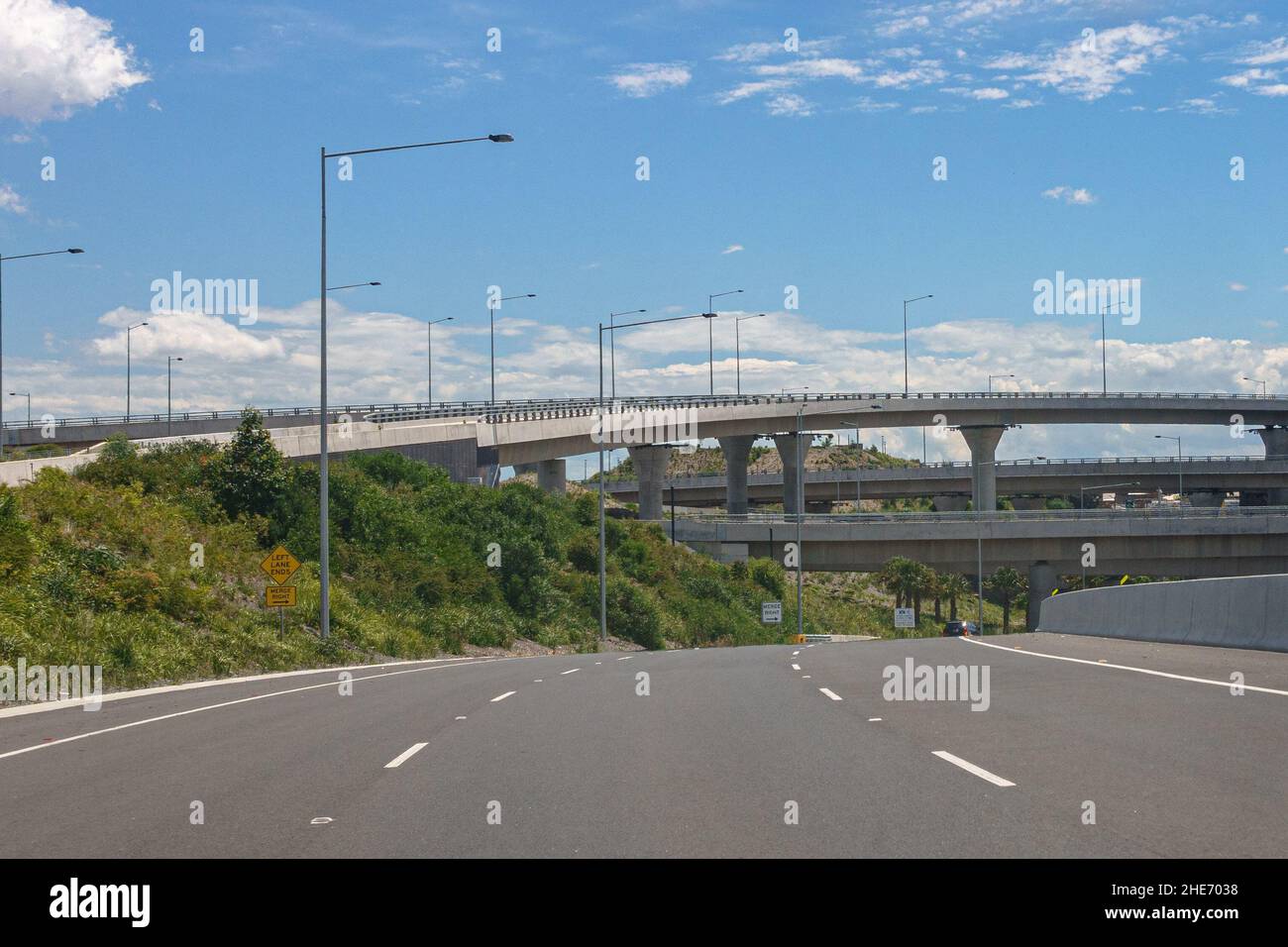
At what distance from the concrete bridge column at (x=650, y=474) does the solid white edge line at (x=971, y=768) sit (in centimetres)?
8046

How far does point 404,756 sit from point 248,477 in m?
35.7

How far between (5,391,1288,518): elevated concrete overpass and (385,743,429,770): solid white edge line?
48766mm

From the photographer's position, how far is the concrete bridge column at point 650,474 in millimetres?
92812

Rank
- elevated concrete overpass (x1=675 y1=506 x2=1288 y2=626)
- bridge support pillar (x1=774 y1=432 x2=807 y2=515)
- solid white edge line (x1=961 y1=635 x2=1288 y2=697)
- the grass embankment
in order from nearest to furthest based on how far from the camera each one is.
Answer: solid white edge line (x1=961 y1=635 x2=1288 y2=697) → the grass embankment → elevated concrete overpass (x1=675 y1=506 x2=1288 y2=626) → bridge support pillar (x1=774 y1=432 x2=807 y2=515)

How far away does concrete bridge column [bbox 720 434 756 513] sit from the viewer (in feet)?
325

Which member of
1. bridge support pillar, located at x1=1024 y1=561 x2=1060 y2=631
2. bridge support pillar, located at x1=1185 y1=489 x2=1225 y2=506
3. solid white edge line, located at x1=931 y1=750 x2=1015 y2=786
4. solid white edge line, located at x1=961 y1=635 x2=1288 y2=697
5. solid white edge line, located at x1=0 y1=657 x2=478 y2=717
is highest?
bridge support pillar, located at x1=1185 y1=489 x2=1225 y2=506

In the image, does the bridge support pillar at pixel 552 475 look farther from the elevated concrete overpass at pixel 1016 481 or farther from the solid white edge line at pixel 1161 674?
the solid white edge line at pixel 1161 674

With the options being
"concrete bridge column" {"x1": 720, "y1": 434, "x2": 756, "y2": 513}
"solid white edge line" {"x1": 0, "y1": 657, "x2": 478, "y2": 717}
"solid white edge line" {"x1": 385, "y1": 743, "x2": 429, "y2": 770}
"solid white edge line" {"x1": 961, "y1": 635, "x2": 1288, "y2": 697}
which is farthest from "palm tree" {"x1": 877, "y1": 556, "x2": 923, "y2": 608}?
"solid white edge line" {"x1": 385, "y1": 743, "x2": 429, "y2": 770}

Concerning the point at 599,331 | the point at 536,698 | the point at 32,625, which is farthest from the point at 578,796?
the point at 599,331

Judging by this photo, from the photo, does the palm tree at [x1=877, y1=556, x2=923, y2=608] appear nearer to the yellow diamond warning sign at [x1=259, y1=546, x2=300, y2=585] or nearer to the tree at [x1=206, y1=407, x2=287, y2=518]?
the tree at [x1=206, y1=407, x2=287, y2=518]

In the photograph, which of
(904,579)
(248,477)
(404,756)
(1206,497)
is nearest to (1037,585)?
(904,579)

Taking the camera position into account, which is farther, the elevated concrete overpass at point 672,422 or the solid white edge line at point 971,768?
the elevated concrete overpass at point 672,422

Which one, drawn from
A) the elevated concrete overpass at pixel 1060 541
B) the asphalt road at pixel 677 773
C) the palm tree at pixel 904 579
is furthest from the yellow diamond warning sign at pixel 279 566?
the palm tree at pixel 904 579

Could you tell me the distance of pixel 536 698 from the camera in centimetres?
1894
